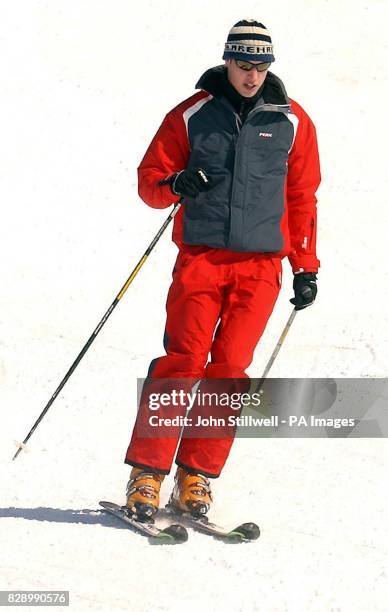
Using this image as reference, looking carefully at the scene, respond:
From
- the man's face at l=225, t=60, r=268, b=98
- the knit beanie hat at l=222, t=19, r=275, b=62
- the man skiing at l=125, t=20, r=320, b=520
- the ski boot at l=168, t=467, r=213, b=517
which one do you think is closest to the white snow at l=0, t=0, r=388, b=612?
the ski boot at l=168, t=467, r=213, b=517

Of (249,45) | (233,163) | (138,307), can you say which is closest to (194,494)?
(233,163)

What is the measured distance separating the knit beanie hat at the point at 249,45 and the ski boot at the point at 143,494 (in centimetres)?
240

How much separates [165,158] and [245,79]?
2.18ft

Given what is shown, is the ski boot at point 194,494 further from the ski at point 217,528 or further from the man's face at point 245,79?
the man's face at point 245,79

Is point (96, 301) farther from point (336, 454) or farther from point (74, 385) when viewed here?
point (336, 454)

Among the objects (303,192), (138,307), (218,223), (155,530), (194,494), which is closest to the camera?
(155,530)

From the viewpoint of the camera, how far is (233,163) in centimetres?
700

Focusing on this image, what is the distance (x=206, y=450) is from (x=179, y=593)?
1.32 metres

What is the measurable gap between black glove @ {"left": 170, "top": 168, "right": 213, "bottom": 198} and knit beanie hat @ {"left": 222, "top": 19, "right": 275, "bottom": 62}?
690 mm

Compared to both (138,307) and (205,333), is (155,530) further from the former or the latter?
(138,307)

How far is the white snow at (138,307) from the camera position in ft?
20.9

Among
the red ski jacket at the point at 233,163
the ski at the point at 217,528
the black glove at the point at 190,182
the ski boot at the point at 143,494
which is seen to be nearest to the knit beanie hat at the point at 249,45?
the red ski jacket at the point at 233,163

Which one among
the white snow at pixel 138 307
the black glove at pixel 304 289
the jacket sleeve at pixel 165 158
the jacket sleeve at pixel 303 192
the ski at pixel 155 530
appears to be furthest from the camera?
the black glove at pixel 304 289

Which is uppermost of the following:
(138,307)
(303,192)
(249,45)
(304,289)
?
(249,45)
